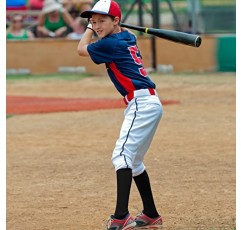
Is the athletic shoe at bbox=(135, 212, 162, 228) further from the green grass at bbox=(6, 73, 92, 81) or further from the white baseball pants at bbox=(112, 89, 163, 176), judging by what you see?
the green grass at bbox=(6, 73, 92, 81)

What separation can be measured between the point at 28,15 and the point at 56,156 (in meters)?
10.4

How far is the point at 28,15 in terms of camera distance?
1872 cm

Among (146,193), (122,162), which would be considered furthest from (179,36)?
(146,193)

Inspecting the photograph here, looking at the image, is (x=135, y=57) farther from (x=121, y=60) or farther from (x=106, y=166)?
(x=106, y=166)

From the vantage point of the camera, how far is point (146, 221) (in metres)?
5.81

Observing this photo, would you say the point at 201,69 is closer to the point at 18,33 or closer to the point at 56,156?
the point at 18,33

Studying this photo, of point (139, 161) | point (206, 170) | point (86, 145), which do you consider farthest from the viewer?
point (86, 145)

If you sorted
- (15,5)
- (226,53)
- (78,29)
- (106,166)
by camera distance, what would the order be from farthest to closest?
(15,5), (78,29), (226,53), (106,166)

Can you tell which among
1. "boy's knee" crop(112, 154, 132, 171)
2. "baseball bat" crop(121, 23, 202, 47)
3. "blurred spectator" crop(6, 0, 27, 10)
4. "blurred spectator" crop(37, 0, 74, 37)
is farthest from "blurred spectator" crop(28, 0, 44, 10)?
"boy's knee" crop(112, 154, 132, 171)

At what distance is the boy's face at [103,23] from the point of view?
5594 mm

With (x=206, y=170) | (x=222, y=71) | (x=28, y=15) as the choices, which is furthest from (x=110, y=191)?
(x=28, y=15)

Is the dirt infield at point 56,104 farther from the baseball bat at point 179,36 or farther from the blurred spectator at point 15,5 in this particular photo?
the baseball bat at point 179,36

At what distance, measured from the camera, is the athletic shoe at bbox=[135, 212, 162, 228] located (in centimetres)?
578

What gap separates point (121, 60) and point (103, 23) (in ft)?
0.92
